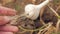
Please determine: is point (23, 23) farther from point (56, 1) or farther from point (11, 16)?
point (56, 1)

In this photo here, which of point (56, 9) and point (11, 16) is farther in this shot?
point (56, 9)

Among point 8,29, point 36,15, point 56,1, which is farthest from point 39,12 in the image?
point 8,29

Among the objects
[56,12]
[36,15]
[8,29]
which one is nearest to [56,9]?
[56,12]

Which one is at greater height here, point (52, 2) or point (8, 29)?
point (52, 2)

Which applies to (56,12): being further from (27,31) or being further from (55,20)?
(27,31)

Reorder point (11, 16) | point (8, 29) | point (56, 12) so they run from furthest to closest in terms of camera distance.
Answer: point (56, 12)
point (11, 16)
point (8, 29)

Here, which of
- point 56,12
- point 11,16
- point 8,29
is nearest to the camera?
point 8,29

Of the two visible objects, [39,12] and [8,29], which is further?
[39,12]

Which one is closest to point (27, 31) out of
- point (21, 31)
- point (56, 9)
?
point (21, 31)
